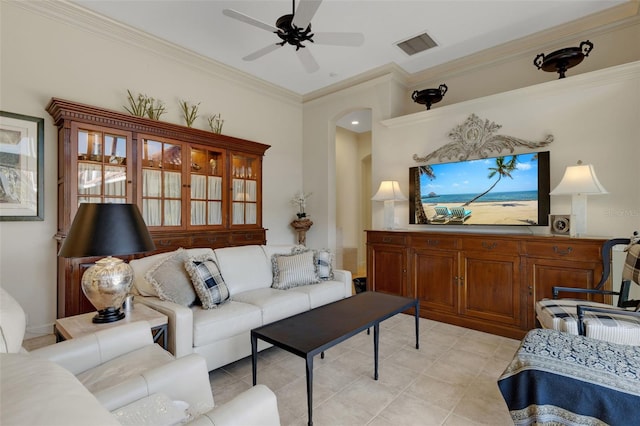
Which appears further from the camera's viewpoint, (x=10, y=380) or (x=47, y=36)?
(x=47, y=36)

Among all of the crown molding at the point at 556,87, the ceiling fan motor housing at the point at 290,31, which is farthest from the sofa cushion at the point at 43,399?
the crown molding at the point at 556,87

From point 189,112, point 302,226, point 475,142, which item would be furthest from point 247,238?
point 475,142

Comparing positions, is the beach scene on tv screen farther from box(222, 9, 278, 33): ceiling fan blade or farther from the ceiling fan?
box(222, 9, 278, 33): ceiling fan blade

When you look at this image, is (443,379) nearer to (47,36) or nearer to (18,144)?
(18,144)

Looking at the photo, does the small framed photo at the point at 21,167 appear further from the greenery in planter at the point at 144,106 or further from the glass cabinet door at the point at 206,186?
the glass cabinet door at the point at 206,186

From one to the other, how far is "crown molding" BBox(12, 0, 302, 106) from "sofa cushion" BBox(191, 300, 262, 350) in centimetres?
327

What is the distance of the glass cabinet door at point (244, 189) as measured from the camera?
4.34 meters

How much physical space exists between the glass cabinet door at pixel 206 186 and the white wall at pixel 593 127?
3252 millimetres

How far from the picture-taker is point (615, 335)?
1.94m

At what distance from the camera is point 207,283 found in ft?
8.04

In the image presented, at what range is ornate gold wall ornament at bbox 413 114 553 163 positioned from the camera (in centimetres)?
345

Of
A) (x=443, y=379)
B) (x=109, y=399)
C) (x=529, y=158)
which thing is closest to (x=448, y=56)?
(x=529, y=158)

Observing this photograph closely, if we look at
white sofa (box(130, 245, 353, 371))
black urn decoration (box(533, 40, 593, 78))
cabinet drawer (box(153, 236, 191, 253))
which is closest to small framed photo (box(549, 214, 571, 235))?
black urn decoration (box(533, 40, 593, 78))

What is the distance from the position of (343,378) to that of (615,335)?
5.92 feet
